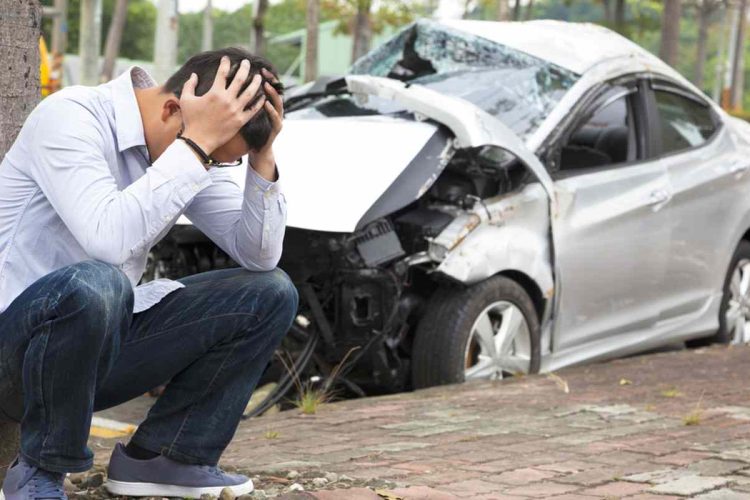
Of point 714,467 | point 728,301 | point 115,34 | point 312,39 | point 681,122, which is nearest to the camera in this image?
point 714,467

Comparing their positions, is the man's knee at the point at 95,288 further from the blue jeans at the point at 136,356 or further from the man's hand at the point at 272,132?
the man's hand at the point at 272,132

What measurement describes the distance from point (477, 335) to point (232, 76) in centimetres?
303

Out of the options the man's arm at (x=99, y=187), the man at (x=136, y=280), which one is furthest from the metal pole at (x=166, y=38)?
the man's arm at (x=99, y=187)

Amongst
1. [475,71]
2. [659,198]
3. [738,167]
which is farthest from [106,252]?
[738,167]

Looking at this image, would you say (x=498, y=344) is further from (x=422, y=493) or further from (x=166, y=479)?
(x=166, y=479)

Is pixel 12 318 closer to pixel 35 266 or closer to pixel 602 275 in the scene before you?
pixel 35 266

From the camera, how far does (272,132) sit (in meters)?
3.43

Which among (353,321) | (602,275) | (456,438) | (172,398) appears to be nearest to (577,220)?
(602,275)

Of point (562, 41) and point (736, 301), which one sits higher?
point (562, 41)

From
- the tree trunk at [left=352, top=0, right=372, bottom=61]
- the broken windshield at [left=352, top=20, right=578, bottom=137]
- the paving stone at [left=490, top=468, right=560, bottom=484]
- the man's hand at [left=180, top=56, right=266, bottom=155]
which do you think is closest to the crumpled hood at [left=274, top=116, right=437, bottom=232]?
the broken windshield at [left=352, top=20, right=578, bottom=137]

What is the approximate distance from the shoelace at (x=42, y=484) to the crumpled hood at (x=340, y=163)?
7.30 feet

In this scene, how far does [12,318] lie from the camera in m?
3.18

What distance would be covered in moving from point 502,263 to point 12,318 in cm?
328

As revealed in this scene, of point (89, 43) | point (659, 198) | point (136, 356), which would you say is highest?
point (136, 356)
